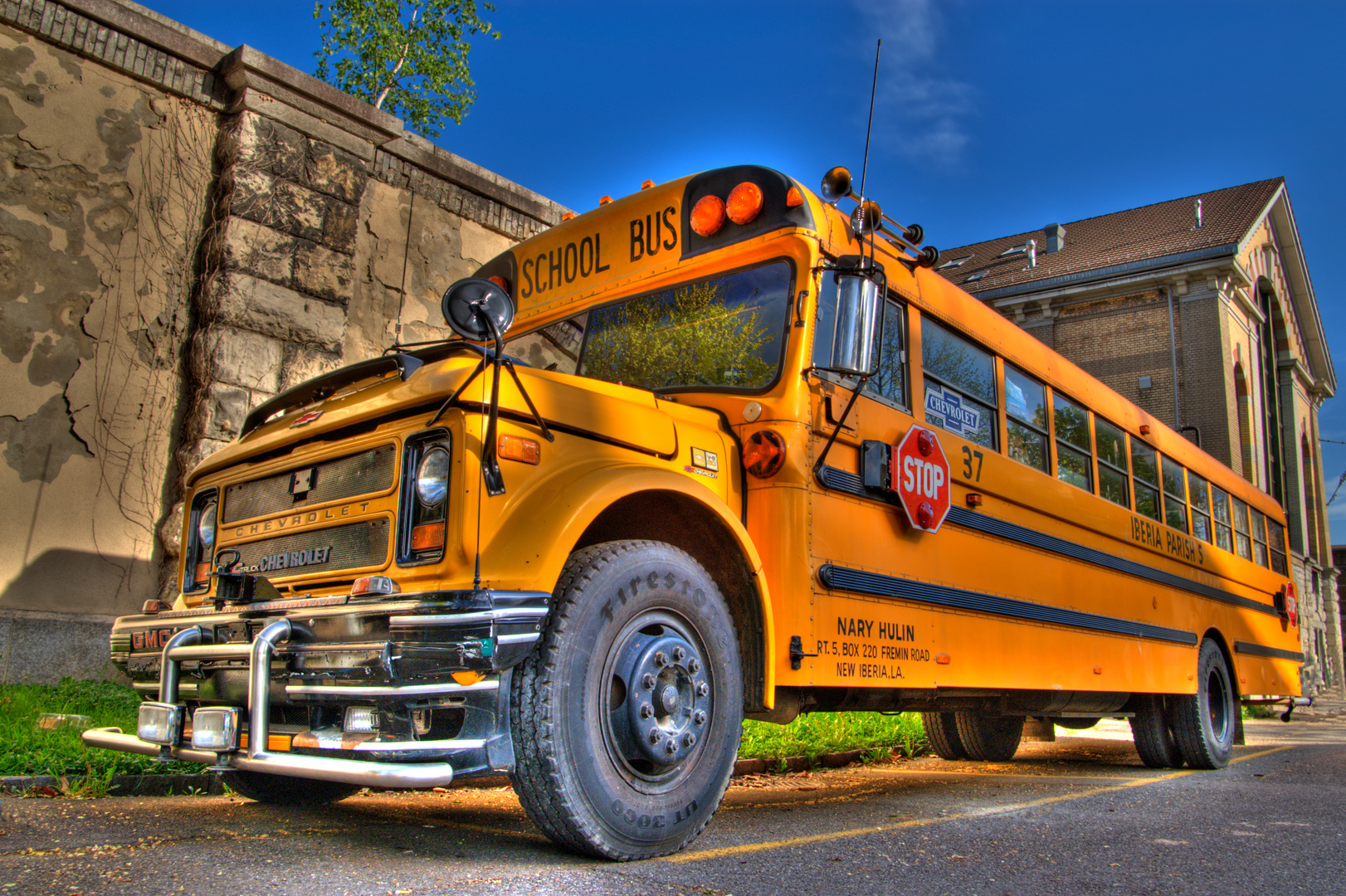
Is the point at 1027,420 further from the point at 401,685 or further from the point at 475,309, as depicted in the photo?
the point at 401,685

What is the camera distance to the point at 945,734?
8.27 metres

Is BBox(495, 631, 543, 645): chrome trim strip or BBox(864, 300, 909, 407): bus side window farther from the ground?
BBox(864, 300, 909, 407): bus side window

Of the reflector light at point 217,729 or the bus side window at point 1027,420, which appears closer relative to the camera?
the reflector light at point 217,729

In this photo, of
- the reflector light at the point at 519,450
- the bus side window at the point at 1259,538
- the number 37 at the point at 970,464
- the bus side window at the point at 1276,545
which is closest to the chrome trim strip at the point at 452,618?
the reflector light at the point at 519,450

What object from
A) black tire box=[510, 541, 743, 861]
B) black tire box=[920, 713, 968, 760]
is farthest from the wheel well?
black tire box=[920, 713, 968, 760]

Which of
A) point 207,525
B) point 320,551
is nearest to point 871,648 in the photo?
point 320,551

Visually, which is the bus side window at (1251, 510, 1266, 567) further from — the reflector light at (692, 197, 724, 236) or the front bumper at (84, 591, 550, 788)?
the front bumper at (84, 591, 550, 788)

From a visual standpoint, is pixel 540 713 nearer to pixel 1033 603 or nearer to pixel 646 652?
pixel 646 652

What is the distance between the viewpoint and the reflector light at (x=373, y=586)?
2877 millimetres

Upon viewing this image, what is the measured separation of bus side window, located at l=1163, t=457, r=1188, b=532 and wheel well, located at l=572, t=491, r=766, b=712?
5.61 meters

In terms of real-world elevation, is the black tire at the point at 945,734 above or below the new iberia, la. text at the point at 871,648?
below

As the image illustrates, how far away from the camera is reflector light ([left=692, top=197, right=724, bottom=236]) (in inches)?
173

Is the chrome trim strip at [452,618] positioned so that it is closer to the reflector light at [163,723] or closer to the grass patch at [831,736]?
the reflector light at [163,723]

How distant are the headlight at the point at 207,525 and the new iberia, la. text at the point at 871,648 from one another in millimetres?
2545
